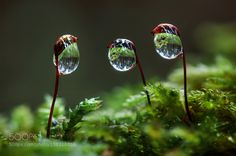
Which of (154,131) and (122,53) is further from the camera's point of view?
(122,53)

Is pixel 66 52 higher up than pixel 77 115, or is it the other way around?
pixel 66 52

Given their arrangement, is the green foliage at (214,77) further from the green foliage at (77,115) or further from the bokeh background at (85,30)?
the bokeh background at (85,30)

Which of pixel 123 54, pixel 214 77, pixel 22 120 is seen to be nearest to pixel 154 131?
pixel 123 54

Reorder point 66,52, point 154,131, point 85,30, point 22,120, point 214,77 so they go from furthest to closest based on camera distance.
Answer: point 85,30 → point 22,120 → point 214,77 → point 66,52 → point 154,131

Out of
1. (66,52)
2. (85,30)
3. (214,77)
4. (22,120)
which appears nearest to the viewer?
(66,52)

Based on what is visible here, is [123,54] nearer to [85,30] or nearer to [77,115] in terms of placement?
A: [77,115]

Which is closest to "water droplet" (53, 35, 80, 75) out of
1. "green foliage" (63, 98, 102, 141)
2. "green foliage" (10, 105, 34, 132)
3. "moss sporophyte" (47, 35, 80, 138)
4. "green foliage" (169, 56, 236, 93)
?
"moss sporophyte" (47, 35, 80, 138)

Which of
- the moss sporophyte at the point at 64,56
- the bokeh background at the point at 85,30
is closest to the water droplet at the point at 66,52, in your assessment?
the moss sporophyte at the point at 64,56

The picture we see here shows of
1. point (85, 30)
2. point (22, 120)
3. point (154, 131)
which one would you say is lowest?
point (154, 131)
